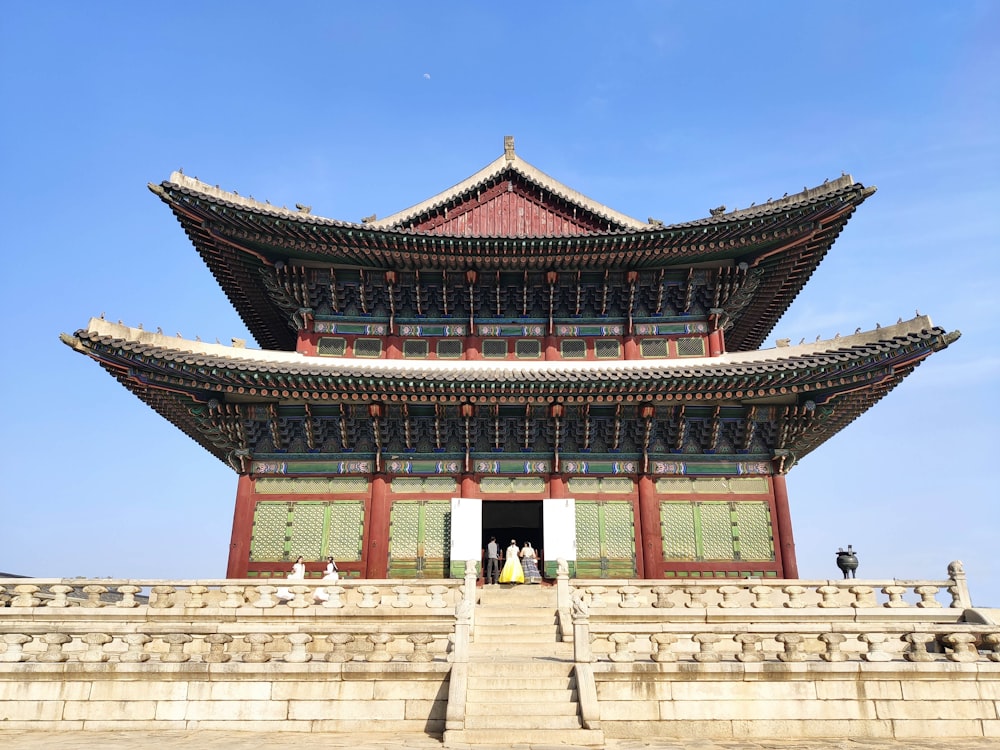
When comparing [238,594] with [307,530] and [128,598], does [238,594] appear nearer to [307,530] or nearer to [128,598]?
[128,598]

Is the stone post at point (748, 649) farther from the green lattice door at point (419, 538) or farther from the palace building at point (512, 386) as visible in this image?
the green lattice door at point (419, 538)

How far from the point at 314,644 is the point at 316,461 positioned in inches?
294

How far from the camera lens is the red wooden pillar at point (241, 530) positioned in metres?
18.9

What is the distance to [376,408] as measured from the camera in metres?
19.4

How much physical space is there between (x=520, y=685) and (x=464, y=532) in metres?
8.13

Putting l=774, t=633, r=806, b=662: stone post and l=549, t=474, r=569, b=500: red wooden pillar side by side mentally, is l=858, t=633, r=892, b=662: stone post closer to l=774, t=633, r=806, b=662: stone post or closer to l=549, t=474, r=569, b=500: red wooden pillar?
l=774, t=633, r=806, b=662: stone post

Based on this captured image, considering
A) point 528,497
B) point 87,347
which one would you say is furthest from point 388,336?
point 87,347

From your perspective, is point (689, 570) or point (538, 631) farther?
point (689, 570)

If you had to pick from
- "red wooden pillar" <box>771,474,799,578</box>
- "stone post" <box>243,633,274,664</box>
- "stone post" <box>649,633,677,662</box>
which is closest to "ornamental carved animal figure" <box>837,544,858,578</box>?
"red wooden pillar" <box>771,474,799,578</box>

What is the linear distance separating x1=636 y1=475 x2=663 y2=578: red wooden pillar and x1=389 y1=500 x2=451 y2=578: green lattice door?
17.8 ft

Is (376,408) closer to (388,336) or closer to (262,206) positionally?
(388,336)

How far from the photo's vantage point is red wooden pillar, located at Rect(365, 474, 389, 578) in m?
18.9

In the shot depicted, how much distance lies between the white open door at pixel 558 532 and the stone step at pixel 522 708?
316 inches

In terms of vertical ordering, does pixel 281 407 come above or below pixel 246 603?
above
